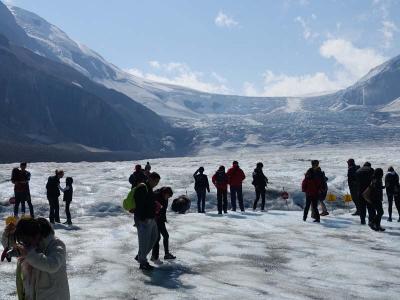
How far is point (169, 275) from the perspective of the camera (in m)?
9.09

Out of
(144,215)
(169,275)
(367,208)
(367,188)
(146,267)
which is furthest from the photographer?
(367,208)

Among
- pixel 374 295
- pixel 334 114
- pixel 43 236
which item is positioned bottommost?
pixel 374 295

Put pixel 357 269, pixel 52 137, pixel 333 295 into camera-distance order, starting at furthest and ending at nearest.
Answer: pixel 52 137 < pixel 357 269 < pixel 333 295

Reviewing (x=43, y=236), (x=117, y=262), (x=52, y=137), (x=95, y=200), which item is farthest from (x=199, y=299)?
(x=52, y=137)

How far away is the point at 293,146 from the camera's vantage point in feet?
495

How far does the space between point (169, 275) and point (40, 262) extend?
16.7ft

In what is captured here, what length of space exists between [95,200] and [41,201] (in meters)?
2.55

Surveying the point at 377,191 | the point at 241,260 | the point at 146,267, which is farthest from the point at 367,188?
the point at 146,267

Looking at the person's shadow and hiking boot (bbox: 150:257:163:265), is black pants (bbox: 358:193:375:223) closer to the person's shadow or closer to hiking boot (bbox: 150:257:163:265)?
the person's shadow

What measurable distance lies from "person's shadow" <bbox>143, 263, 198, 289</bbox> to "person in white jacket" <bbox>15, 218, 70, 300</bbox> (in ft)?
12.8

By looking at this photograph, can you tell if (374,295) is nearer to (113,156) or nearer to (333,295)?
(333,295)

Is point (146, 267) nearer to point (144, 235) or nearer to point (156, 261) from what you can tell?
point (144, 235)

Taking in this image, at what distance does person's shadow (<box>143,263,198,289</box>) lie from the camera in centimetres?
841

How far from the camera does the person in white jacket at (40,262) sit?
427 centimetres
